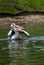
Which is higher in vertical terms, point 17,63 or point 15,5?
point 17,63

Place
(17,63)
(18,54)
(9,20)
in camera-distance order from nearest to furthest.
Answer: (17,63), (18,54), (9,20)

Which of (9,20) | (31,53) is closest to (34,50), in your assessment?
(31,53)

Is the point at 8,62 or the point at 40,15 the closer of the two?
the point at 8,62

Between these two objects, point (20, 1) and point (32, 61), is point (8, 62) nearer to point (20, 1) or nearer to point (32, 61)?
point (32, 61)

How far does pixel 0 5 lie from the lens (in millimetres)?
90562

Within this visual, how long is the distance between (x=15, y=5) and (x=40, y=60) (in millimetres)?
67225

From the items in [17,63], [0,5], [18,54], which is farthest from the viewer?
[0,5]

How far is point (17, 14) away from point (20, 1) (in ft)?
23.5

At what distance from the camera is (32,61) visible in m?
24.3

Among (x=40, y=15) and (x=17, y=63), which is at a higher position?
(x=17, y=63)

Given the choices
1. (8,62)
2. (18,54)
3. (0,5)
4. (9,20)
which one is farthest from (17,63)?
(0,5)

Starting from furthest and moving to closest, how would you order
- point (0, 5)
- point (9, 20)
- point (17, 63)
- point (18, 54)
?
point (0, 5)
point (9, 20)
point (18, 54)
point (17, 63)

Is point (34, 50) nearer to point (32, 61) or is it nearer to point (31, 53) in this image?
point (31, 53)

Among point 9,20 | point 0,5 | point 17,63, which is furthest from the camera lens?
point 0,5
